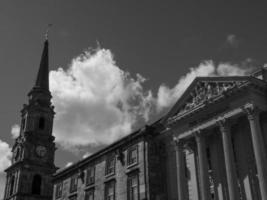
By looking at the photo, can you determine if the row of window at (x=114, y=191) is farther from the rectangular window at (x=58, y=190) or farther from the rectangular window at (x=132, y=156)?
the rectangular window at (x=58, y=190)

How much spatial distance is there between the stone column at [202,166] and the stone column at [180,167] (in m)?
1.51

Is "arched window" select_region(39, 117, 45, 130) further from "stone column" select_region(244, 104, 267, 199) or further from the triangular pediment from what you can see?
"stone column" select_region(244, 104, 267, 199)

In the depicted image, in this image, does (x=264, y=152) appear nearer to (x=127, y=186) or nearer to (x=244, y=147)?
(x=244, y=147)

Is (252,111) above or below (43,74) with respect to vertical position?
below

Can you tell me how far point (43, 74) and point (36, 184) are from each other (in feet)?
75.3

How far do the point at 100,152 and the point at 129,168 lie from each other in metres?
6.51

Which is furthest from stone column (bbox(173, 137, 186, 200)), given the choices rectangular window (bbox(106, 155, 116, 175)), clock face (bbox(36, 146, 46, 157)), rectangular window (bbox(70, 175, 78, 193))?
clock face (bbox(36, 146, 46, 157))

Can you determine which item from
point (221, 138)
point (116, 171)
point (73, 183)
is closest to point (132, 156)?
point (116, 171)

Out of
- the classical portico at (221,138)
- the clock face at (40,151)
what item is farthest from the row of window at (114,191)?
the clock face at (40,151)

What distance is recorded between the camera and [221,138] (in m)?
31.1

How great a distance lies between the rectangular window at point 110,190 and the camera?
130ft

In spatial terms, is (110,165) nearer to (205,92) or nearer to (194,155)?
(194,155)

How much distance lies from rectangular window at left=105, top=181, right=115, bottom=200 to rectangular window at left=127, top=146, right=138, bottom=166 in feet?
10.7

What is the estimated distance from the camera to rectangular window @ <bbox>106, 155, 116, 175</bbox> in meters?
41.1
